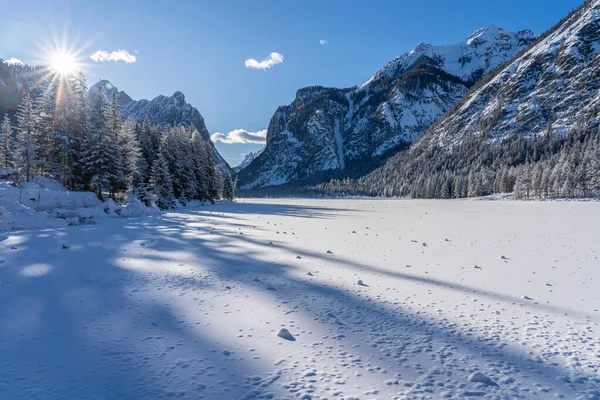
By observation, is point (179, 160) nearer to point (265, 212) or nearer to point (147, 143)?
point (147, 143)

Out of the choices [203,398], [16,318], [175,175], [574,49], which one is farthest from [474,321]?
[574,49]

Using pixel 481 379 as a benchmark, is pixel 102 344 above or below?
below

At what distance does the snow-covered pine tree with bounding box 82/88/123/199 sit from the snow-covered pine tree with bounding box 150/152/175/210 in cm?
511

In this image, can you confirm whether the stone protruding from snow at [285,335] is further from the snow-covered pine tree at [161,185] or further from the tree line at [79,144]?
the snow-covered pine tree at [161,185]

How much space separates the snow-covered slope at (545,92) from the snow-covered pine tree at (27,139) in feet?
609

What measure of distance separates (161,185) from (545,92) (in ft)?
685

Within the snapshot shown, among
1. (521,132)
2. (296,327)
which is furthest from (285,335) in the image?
(521,132)

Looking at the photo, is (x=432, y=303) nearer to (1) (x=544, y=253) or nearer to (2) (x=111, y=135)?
(1) (x=544, y=253)

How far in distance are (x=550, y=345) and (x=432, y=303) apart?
6.55 feet

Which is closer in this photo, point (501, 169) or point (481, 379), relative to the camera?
point (481, 379)

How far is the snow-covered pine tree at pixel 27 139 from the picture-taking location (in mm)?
31938

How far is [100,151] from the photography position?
31250 millimetres

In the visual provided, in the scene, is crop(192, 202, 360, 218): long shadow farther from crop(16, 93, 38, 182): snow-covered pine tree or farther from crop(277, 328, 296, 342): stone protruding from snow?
crop(277, 328, 296, 342): stone protruding from snow

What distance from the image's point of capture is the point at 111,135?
3200cm
